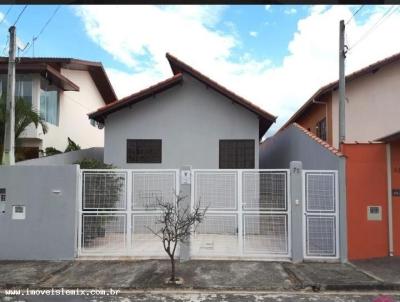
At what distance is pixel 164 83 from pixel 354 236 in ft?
25.8

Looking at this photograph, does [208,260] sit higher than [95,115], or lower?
→ lower

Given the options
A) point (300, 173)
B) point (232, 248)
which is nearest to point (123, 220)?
point (232, 248)

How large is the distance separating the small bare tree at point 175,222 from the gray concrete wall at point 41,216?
6.06ft

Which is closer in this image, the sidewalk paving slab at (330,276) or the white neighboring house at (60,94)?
the sidewalk paving slab at (330,276)

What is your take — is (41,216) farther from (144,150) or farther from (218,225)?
(144,150)

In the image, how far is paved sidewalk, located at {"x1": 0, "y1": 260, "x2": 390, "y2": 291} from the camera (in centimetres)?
766

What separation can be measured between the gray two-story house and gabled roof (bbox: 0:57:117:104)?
152 inches

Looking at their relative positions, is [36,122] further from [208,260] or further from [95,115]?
[208,260]

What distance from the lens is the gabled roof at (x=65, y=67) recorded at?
1704cm

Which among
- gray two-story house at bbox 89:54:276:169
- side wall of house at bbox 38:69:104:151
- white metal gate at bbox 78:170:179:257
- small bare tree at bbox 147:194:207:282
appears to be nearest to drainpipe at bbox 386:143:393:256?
small bare tree at bbox 147:194:207:282

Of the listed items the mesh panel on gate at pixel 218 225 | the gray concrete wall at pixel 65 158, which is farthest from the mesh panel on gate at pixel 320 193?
the gray concrete wall at pixel 65 158

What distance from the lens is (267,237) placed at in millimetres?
9805

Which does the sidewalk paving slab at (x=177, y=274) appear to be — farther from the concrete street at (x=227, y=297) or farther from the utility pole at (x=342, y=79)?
the utility pole at (x=342, y=79)

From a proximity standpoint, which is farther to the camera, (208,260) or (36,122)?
(36,122)
